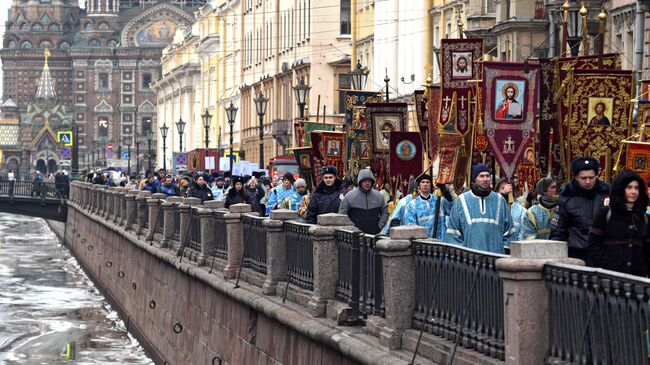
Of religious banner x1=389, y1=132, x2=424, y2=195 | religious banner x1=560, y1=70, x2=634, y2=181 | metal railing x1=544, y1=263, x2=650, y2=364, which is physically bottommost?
metal railing x1=544, y1=263, x2=650, y2=364

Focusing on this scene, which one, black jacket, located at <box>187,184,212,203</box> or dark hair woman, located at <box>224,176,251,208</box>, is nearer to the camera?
dark hair woman, located at <box>224,176,251,208</box>

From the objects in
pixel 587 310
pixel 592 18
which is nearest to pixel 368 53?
pixel 592 18

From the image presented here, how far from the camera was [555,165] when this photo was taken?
66.5 ft

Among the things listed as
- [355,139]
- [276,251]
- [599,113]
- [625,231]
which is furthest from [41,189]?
[625,231]

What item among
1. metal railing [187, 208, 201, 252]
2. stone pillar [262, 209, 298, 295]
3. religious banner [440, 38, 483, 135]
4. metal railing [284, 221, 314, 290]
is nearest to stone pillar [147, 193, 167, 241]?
metal railing [187, 208, 201, 252]

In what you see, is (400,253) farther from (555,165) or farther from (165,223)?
(165,223)

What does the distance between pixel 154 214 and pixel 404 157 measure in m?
9.68

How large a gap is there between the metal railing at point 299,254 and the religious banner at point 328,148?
1502 centimetres

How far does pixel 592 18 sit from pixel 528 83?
53.8 feet

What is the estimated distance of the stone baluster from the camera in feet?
99.8

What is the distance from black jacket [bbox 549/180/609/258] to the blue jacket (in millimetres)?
1745

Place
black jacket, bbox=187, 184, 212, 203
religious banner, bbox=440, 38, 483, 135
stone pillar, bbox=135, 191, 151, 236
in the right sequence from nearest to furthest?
religious banner, bbox=440, 38, 483, 135 < black jacket, bbox=187, 184, 212, 203 < stone pillar, bbox=135, 191, 151, 236

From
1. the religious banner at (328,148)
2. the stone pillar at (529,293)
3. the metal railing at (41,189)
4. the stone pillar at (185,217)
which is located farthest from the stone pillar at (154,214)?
the metal railing at (41,189)

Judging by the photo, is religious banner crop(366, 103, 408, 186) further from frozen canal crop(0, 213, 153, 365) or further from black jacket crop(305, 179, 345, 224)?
black jacket crop(305, 179, 345, 224)
